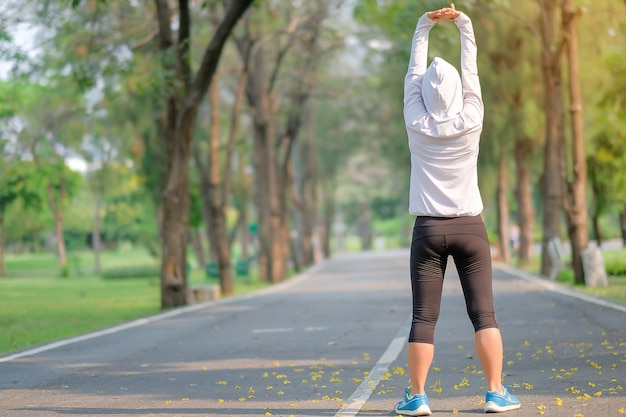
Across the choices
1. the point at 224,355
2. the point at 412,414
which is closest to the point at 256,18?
the point at 224,355

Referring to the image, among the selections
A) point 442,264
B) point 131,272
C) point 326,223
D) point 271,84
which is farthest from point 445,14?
point 326,223

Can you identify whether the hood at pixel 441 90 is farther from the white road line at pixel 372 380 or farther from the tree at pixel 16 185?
the tree at pixel 16 185

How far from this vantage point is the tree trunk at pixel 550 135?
2697 cm

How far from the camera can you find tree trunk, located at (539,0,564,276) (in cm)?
2697

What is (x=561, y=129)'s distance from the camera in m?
26.3

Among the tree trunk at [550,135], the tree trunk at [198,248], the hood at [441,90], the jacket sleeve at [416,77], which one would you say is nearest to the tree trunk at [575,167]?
the tree trunk at [550,135]

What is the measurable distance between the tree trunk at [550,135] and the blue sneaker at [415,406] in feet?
67.6

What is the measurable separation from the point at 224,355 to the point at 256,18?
65.2 feet

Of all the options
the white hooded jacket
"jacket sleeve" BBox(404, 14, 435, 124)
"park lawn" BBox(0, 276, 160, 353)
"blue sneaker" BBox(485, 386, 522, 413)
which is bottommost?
"park lawn" BBox(0, 276, 160, 353)

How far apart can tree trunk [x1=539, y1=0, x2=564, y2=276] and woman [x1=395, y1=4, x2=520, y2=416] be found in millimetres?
20339

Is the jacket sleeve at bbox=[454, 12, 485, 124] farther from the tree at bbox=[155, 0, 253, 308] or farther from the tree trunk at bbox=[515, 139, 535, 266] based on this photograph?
the tree trunk at bbox=[515, 139, 535, 266]

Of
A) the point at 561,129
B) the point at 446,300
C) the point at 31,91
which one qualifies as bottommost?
the point at 446,300

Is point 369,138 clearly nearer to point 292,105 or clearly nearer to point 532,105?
point 292,105

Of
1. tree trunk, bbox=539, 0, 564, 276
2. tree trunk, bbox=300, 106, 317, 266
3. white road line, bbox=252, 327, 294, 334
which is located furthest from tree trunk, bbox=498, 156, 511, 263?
white road line, bbox=252, 327, 294, 334
